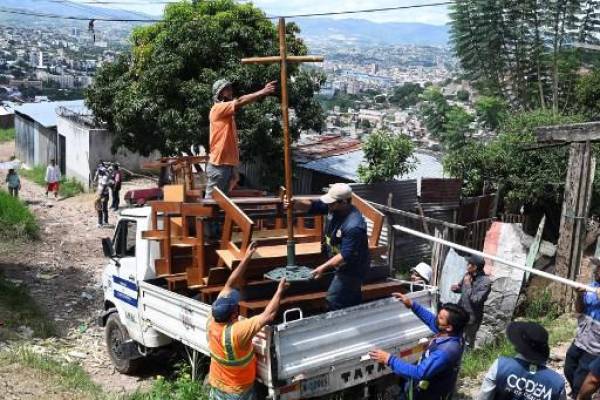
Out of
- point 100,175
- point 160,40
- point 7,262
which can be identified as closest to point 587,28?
point 160,40

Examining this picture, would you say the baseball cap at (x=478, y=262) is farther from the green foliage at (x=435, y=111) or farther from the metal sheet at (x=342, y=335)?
the green foliage at (x=435, y=111)

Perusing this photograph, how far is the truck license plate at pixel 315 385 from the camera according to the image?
18.1ft

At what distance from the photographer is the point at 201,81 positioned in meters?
16.3

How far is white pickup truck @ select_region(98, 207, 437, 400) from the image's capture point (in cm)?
543

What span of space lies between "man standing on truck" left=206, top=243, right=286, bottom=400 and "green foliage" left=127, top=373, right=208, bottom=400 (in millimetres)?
975

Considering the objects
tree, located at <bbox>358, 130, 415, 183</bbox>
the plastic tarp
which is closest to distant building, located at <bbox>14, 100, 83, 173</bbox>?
tree, located at <bbox>358, 130, 415, 183</bbox>

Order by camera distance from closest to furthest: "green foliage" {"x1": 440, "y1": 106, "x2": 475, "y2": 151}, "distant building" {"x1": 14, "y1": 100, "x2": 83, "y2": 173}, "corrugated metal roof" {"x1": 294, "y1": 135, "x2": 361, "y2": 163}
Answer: "corrugated metal roof" {"x1": 294, "y1": 135, "x2": 361, "y2": 163}
"green foliage" {"x1": 440, "y1": 106, "x2": 475, "y2": 151}
"distant building" {"x1": 14, "y1": 100, "x2": 83, "y2": 173}

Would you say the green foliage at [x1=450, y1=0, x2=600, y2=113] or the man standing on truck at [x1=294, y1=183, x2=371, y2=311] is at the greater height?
the green foliage at [x1=450, y1=0, x2=600, y2=113]

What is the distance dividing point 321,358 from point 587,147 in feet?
19.4

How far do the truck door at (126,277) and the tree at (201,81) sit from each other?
27.1 feet

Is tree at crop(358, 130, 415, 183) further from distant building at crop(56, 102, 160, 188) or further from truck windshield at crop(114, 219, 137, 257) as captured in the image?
distant building at crop(56, 102, 160, 188)

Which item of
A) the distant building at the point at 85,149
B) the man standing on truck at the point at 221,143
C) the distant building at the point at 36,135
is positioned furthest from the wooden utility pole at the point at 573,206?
the distant building at the point at 36,135

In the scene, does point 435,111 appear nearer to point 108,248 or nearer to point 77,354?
point 77,354

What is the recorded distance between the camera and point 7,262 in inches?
515
